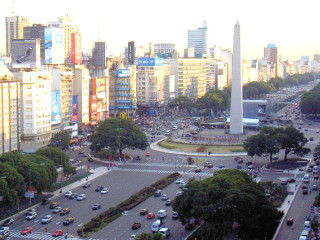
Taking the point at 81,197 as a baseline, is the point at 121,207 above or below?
below

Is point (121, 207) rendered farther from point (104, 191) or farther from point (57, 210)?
point (104, 191)

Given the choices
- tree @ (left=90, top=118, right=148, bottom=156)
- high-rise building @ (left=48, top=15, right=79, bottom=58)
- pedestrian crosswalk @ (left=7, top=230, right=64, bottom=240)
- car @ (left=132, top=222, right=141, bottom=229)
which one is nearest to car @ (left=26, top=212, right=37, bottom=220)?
pedestrian crosswalk @ (left=7, top=230, right=64, bottom=240)

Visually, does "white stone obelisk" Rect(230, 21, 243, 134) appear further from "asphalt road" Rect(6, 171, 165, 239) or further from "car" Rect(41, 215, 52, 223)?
"car" Rect(41, 215, 52, 223)

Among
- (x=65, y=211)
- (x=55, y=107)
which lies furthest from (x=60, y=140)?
(x=65, y=211)

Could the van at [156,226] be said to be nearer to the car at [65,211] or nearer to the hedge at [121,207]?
the hedge at [121,207]

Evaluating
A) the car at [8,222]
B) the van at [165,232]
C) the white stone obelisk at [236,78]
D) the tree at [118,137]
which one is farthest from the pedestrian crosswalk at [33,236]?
the white stone obelisk at [236,78]

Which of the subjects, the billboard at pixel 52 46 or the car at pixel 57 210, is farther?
the billboard at pixel 52 46
